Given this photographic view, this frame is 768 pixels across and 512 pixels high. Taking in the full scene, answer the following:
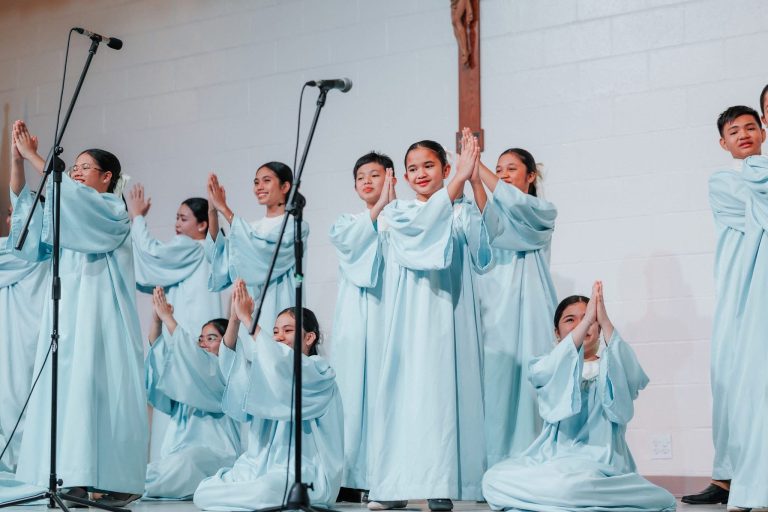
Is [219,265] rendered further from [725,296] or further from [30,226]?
[725,296]

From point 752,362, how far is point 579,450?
0.77 meters

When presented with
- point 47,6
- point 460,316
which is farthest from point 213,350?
point 47,6

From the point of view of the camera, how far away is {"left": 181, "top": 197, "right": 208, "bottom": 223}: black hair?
6.74m

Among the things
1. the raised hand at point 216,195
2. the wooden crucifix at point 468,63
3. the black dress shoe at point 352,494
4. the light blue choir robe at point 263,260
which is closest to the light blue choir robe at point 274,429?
the black dress shoe at point 352,494

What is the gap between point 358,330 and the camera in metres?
5.21

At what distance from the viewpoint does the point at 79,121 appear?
317 inches

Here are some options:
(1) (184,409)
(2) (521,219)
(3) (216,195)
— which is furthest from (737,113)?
(1) (184,409)

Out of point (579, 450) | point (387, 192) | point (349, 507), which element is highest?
point (387, 192)

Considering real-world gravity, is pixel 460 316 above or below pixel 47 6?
below

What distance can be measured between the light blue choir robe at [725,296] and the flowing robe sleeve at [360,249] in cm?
153

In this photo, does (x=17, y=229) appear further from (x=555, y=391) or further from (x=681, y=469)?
(x=681, y=469)

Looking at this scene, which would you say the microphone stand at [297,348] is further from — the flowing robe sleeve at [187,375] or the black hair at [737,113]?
the black hair at [737,113]

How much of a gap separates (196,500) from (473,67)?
312 cm

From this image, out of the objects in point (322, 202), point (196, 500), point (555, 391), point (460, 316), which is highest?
point (322, 202)
